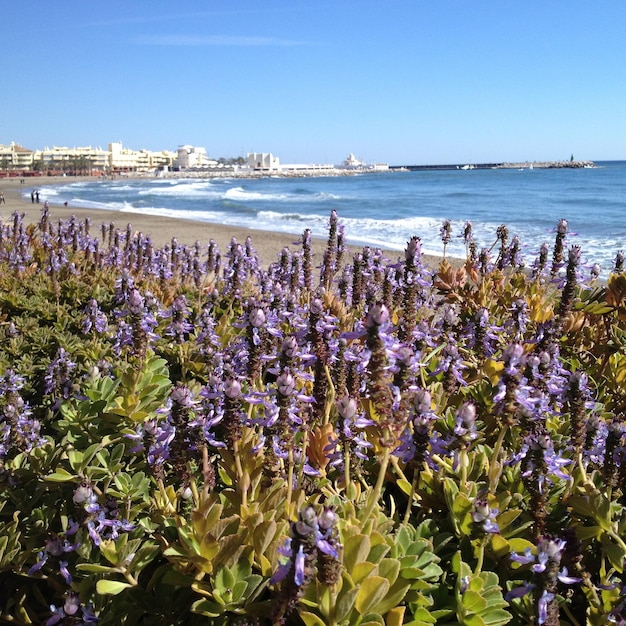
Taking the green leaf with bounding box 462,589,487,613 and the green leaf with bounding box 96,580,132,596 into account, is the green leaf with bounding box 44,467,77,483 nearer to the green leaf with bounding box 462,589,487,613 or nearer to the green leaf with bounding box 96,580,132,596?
the green leaf with bounding box 96,580,132,596

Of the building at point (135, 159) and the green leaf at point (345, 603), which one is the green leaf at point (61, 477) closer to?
the green leaf at point (345, 603)

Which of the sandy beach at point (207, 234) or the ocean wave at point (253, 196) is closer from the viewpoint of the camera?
the sandy beach at point (207, 234)

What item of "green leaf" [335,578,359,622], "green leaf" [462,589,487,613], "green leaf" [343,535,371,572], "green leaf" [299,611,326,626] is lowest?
"green leaf" [462,589,487,613]

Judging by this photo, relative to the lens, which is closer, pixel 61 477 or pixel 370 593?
pixel 370 593

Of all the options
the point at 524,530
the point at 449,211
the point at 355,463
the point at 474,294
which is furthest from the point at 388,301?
the point at 449,211

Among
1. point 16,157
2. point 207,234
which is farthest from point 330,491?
point 16,157

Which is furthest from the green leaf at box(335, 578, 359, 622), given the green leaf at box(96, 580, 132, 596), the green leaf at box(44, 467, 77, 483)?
the green leaf at box(44, 467, 77, 483)

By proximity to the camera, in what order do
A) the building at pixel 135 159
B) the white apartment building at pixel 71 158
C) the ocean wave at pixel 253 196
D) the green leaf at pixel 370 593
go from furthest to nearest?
the building at pixel 135 159
the white apartment building at pixel 71 158
the ocean wave at pixel 253 196
the green leaf at pixel 370 593

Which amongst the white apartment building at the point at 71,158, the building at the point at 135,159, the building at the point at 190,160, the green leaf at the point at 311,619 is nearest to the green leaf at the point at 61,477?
the green leaf at the point at 311,619

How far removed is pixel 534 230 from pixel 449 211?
14.3m

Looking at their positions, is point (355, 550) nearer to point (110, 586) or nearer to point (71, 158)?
point (110, 586)

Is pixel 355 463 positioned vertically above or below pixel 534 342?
below

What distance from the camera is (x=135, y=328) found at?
2.56m

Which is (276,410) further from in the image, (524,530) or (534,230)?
(534,230)
